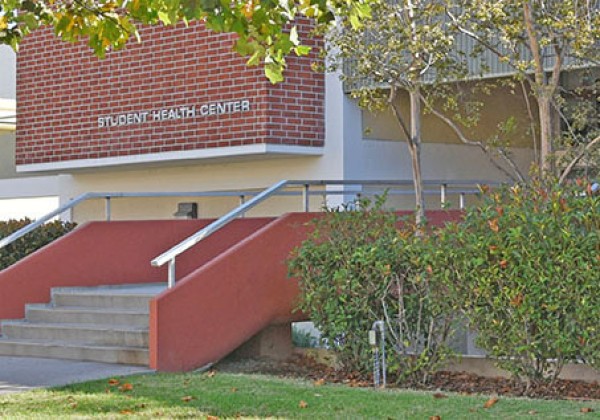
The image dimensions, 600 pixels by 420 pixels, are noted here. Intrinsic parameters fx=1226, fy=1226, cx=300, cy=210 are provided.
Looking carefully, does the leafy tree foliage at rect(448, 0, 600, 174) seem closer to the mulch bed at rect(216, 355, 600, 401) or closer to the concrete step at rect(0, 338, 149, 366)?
the mulch bed at rect(216, 355, 600, 401)

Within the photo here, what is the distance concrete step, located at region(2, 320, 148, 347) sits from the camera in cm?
1309

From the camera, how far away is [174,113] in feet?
60.0

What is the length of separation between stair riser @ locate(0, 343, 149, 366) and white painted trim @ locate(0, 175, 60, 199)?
830 cm

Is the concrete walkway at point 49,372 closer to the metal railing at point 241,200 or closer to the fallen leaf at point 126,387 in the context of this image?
the fallen leaf at point 126,387

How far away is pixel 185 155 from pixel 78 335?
501 cm

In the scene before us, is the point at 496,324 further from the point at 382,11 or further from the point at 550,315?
the point at 382,11

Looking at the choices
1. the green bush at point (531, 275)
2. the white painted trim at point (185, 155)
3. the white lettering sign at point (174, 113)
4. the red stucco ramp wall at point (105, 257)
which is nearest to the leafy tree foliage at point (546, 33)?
the green bush at point (531, 275)

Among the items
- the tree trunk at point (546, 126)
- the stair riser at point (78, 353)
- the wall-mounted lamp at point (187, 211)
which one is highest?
the tree trunk at point (546, 126)

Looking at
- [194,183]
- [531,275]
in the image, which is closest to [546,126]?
[531,275]

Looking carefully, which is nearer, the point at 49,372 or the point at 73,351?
the point at 49,372

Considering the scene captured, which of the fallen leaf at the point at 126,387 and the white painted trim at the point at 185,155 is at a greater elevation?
the white painted trim at the point at 185,155

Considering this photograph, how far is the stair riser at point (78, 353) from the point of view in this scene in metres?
12.7

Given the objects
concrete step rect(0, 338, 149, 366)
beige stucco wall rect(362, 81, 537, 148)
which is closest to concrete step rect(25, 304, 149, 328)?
concrete step rect(0, 338, 149, 366)

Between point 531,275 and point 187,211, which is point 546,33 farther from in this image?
point 187,211
